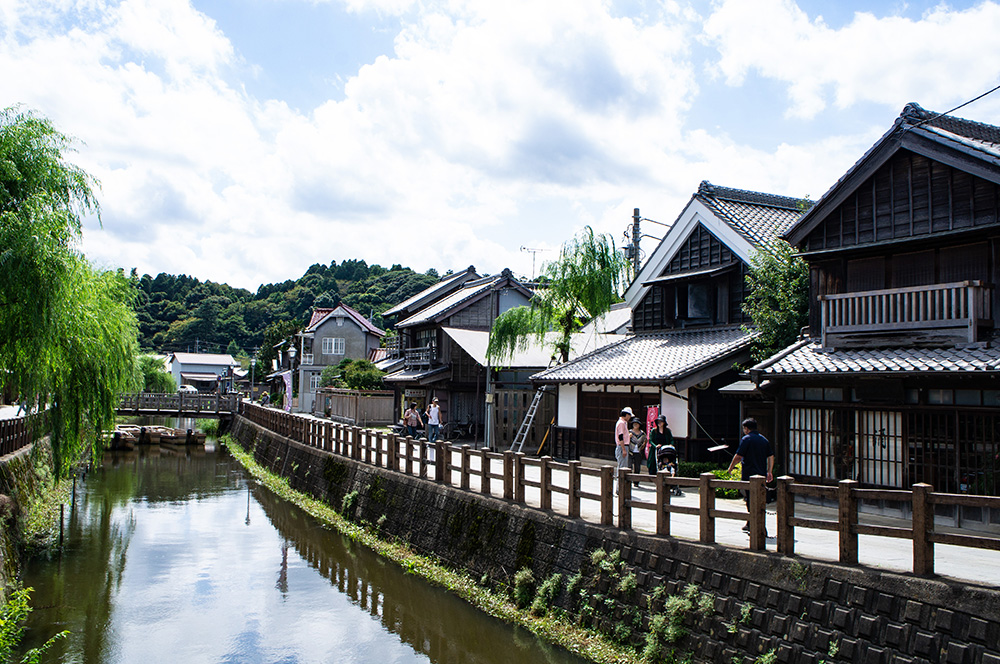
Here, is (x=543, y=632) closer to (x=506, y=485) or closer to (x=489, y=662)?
(x=489, y=662)

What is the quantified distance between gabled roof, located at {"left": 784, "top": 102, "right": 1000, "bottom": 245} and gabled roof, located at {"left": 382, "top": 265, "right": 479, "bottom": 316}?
99.2ft

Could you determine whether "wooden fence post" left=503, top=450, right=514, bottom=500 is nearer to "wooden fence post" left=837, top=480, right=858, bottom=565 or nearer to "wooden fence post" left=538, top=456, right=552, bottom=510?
"wooden fence post" left=538, top=456, right=552, bottom=510

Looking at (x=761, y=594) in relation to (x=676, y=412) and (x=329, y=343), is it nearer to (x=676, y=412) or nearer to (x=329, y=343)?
(x=676, y=412)

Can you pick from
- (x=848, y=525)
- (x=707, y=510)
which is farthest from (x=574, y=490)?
(x=848, y=525)

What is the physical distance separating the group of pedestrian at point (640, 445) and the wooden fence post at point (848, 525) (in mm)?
6205

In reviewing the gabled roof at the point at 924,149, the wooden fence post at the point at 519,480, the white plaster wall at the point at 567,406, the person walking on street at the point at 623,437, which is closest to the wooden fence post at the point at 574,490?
the wooden fence post at the point at 519,480

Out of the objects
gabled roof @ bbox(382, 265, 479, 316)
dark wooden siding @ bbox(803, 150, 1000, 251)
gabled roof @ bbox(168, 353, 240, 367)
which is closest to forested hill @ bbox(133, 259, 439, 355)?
gabled roof @ bbox(168, 353, 240, 367)

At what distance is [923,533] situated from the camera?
6.98 meters

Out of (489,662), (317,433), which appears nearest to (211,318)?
(317,433)

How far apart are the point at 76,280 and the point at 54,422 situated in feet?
18.4

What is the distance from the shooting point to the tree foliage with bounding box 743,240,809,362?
1581 centimetres

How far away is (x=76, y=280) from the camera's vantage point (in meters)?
11.9

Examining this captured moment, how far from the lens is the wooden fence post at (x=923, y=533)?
6.96m

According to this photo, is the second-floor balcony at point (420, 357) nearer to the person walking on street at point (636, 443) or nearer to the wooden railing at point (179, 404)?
the wooden railing at point (179, 404)
